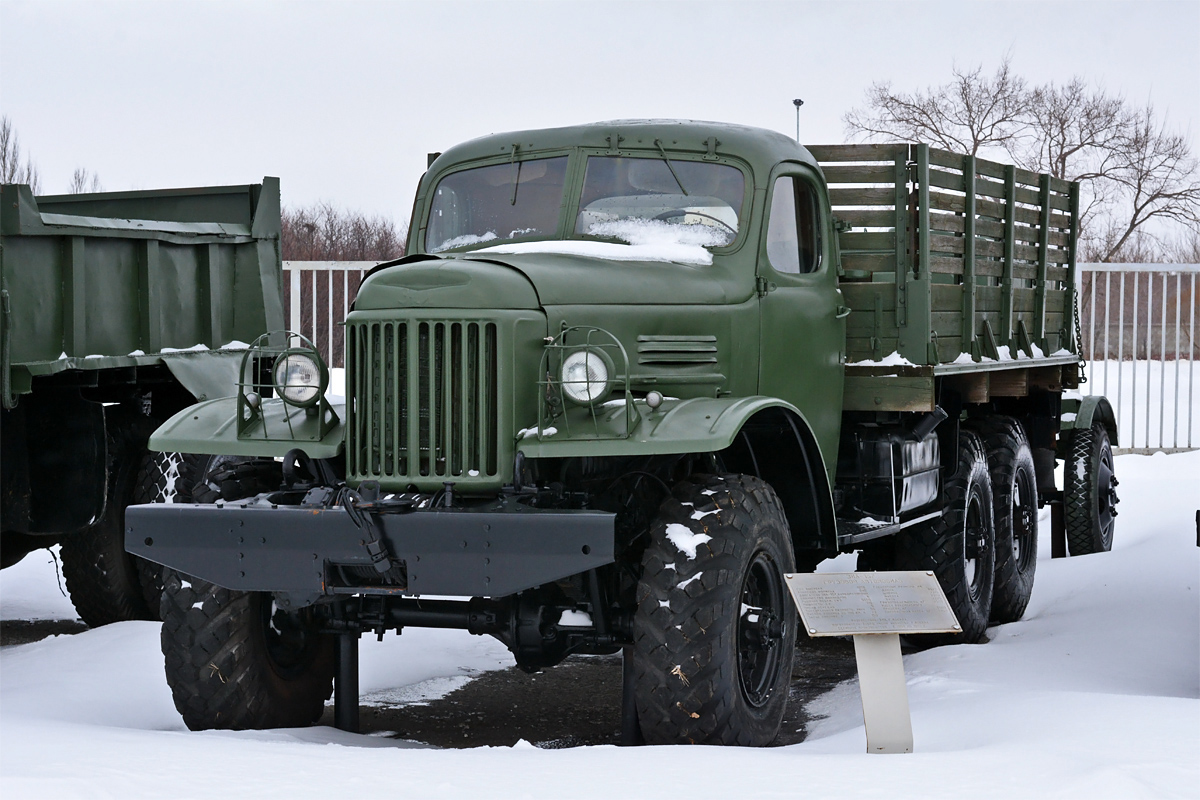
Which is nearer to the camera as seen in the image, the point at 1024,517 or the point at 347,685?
the point at 347,685

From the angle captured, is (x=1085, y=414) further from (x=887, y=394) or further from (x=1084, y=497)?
(x=887, y=394)

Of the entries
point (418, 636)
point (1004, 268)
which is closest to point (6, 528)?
point (418, 636)

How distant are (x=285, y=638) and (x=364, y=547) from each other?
112 centimetres

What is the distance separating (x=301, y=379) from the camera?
216 inches

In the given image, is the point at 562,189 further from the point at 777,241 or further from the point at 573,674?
the point at 573,674

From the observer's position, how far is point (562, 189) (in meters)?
6.32

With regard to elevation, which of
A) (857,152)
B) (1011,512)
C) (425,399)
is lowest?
(1011,512)

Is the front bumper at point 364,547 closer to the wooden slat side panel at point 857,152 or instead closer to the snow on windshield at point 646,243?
the snow on windshield at point 646,243

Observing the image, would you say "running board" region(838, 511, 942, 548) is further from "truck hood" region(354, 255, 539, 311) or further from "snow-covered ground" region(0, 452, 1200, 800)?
"truck hood" region(354, 255, 539, 311)

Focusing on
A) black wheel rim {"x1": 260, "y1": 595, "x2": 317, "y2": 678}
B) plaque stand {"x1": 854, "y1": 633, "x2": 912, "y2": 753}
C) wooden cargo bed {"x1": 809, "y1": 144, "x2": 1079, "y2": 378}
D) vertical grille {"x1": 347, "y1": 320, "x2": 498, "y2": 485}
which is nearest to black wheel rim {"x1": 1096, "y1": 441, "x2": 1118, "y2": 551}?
wooden cargo bed {"x1": 809, "y1": 144, "x2": 1079, "y2": 378}

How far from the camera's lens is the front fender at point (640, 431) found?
192 inches

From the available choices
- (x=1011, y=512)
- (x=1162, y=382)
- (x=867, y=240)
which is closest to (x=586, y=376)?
(x=867, y=240)

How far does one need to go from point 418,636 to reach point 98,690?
80.8 inches

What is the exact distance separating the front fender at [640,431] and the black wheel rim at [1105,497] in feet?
20.9
